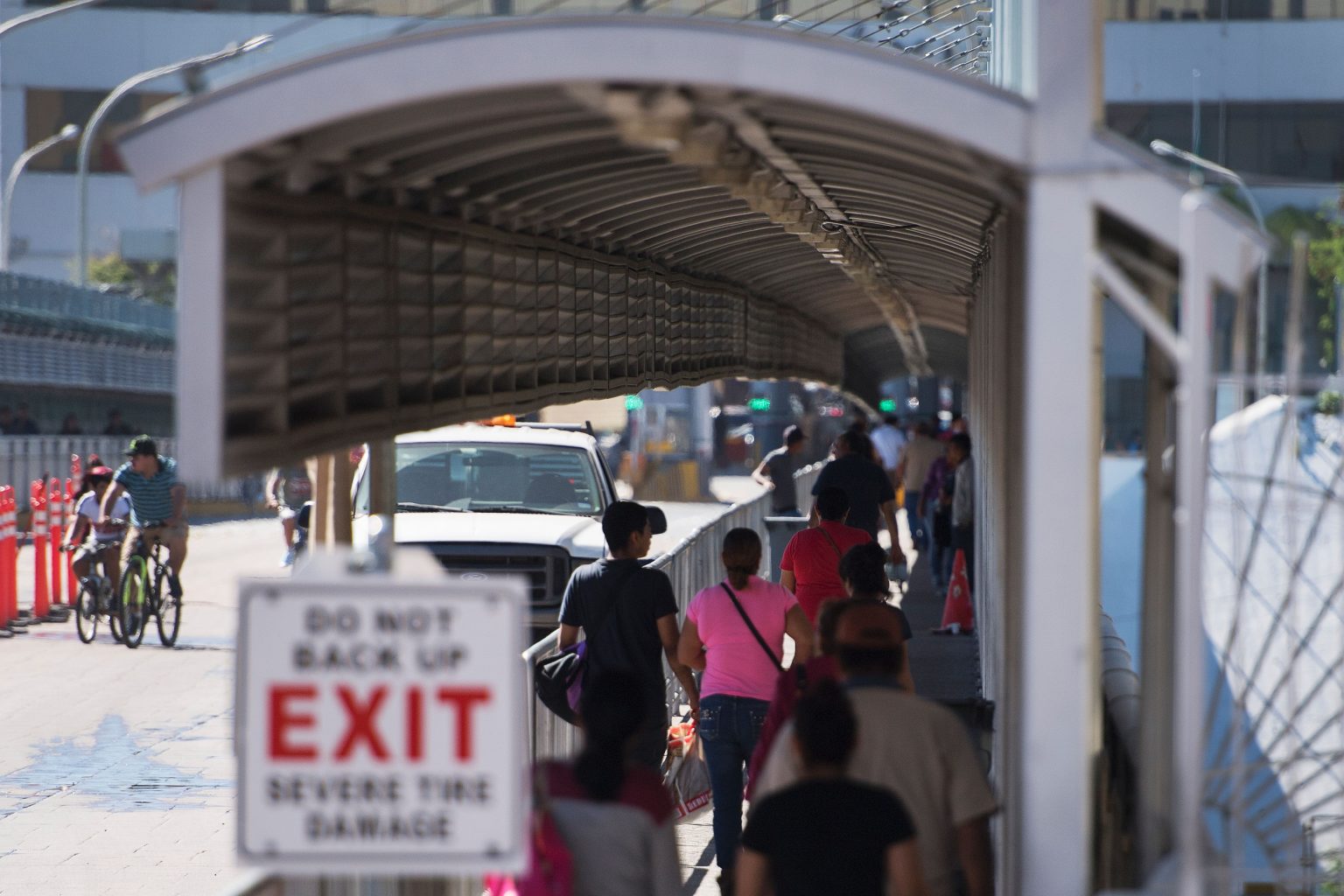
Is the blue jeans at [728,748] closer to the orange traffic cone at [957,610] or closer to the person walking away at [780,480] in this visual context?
the orange traffic cone at [957,610]

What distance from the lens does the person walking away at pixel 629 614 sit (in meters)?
8.38

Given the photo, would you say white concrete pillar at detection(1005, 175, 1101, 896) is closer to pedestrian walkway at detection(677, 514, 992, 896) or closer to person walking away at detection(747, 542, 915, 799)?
person walking away at detection(747, 542, 915, 799)

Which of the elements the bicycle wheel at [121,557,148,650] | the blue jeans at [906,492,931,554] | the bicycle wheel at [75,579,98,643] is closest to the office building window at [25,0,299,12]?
the blue jeans at [906,492,931,554]

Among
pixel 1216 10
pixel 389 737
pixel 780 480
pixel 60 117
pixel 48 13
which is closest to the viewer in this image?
pixel 389 737

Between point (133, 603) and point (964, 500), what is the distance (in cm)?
762

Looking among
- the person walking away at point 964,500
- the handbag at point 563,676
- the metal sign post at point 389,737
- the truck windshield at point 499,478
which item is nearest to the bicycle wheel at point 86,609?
the truck windshield at point 499,478

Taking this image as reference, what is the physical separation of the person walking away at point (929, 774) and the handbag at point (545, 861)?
0.63m

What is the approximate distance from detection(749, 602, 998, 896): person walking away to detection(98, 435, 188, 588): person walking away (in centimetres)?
1221

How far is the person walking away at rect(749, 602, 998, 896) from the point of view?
517 cm

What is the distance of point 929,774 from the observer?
5.20 meters

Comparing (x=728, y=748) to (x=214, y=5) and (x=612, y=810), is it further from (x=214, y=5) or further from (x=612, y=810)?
(x=214, y=5)

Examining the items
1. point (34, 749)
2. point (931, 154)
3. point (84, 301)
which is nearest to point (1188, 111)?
point (84, 301)

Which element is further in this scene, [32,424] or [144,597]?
[32,424]

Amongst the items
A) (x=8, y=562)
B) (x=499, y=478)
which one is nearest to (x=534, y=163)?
(x=499, y=478)
